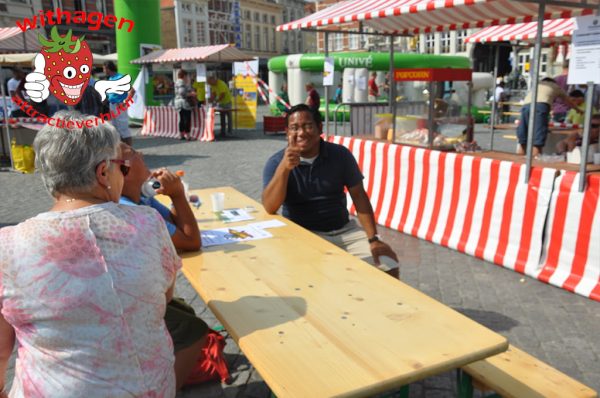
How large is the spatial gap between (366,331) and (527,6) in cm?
470

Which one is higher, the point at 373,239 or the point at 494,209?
the point at 373,239

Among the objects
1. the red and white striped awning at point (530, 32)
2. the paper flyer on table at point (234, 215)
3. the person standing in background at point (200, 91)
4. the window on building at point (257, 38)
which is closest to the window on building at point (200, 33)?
the window on building at point (257, 38)

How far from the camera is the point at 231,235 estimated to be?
2.87 meters

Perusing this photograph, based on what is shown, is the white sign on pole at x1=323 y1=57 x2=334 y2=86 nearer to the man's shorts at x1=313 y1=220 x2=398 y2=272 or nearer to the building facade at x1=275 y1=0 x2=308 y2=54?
the man's shorts at x1=313 y1=220 x2=398 y2=272

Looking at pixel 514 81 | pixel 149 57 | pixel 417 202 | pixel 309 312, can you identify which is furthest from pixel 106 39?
pixel 309 312

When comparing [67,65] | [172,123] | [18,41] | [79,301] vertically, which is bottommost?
[172,123]

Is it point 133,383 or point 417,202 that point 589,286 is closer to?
point 417,202

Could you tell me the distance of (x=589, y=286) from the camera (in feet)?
12.8

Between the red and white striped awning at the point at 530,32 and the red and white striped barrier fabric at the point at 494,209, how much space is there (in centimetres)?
352

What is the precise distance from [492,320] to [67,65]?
10.1ft

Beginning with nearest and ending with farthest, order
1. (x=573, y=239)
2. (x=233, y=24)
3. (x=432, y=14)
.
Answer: (x=573, y=239)
(x=432, y=14)
(x=233, y=24)

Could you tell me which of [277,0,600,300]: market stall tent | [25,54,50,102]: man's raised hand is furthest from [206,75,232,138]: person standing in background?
[25,54,50,102]: man's raised hand

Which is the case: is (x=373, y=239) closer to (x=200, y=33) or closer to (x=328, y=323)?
(x=328, y=323)

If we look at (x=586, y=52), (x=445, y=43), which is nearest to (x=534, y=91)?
(x=586, y=52)
